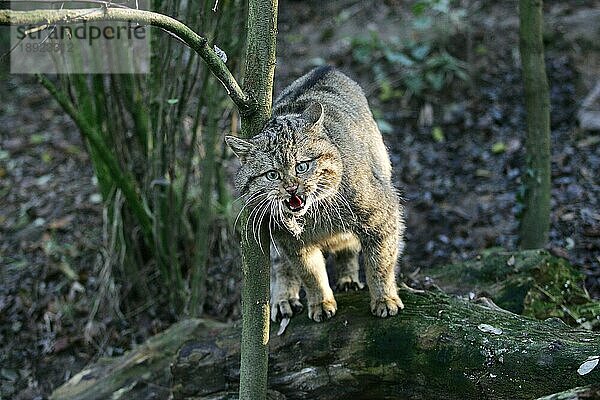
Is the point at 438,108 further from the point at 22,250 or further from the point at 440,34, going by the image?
the point at 22,250

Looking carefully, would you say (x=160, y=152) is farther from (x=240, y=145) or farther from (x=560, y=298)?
(x=560, y=298)

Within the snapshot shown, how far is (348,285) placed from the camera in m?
4.03

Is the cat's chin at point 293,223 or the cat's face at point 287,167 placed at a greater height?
the cat's face at point 287,167

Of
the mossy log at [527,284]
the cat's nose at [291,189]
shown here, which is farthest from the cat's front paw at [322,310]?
the mossy log at [527,284]

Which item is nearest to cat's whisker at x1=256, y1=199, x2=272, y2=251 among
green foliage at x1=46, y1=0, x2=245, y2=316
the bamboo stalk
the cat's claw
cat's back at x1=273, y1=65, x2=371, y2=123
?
Answer: cat's back at x1=273, y1=65, x2=371, y2=123

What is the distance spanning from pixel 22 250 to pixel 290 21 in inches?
193

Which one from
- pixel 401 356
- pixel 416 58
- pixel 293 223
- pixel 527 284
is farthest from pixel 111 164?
pixel 416 58

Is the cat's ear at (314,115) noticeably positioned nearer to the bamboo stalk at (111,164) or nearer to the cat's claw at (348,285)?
the cat's claw at (348,285)

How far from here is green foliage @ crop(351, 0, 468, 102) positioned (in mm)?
7625

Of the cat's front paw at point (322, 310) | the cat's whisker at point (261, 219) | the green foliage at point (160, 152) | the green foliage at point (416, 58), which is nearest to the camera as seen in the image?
the cat's whisker at point (261, 219)

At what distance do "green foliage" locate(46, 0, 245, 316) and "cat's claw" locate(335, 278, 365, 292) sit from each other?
4.77 feet

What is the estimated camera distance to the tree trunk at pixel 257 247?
2791mm

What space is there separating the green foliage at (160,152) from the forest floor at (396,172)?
0.45m

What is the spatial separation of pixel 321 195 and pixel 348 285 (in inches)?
41.2
